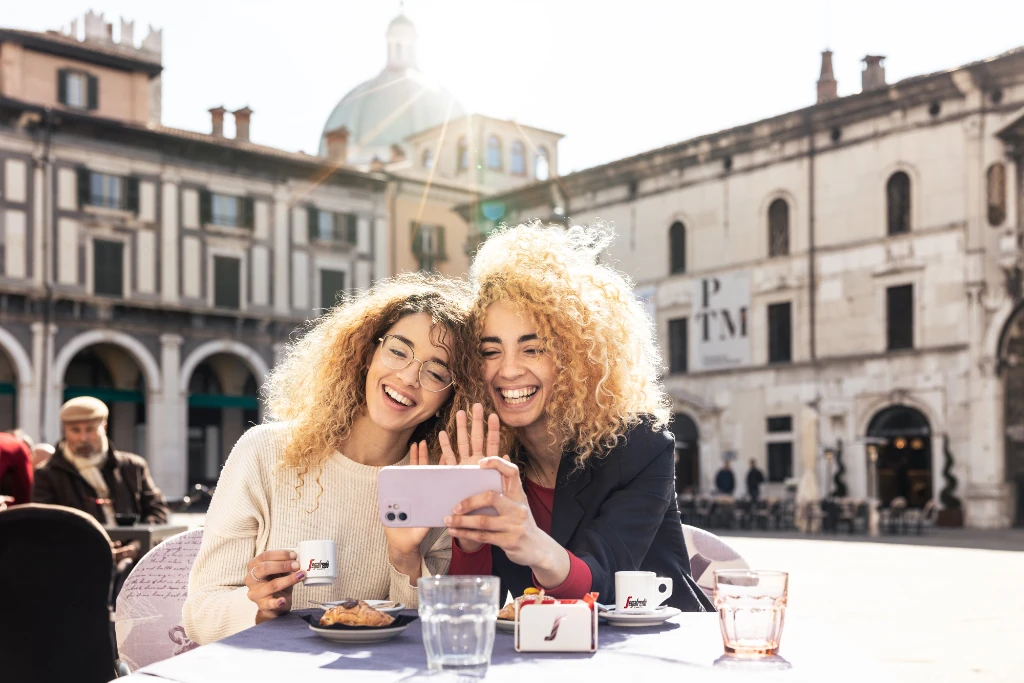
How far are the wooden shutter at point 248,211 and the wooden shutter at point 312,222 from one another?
1840 mm

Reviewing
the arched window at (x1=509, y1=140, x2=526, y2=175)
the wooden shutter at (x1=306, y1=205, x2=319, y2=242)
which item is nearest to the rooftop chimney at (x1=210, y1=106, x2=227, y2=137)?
the wooden shutter at (x1=306, y1=205, x2=319, y2=242)

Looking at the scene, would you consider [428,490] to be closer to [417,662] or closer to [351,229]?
[417,662]

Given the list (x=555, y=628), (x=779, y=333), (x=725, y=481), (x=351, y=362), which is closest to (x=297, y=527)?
(x=351, y=362)

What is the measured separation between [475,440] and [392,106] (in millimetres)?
55192

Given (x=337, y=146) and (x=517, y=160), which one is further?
→ (x=517, y=160)

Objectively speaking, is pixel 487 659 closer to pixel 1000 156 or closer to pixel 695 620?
pixel 695 620

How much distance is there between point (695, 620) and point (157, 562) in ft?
5.68

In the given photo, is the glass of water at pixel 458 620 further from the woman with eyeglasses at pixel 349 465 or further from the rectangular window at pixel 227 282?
the rectangular window at pixel 227 282

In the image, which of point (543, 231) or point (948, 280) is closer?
point (543, 231)

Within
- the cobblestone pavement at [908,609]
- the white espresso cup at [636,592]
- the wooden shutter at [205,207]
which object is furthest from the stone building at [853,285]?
the white espresso cup at [636,592]

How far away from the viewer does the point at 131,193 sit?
31188 millimetres

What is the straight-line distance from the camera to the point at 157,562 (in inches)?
141

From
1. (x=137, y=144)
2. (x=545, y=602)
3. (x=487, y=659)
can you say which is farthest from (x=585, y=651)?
(x=137, y=144)

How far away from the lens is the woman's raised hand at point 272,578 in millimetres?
2695
